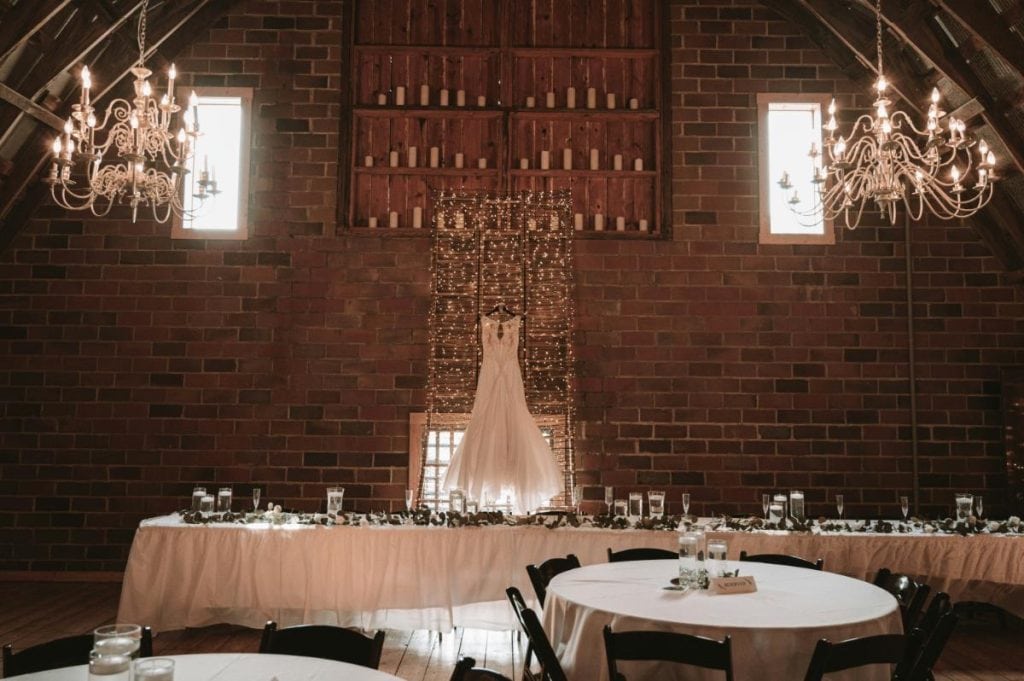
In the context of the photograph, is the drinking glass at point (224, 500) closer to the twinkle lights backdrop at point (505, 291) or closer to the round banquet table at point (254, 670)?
the twinkle lights backdrop at point (505, 291)

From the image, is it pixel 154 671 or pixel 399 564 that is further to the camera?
pixel 399 564

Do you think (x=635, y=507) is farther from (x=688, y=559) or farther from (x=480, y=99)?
Result: (x=480, y=99)

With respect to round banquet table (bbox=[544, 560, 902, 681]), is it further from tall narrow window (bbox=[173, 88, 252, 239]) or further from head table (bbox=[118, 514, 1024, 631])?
tall narrow window (bbox=[173, 88, 252, 239])

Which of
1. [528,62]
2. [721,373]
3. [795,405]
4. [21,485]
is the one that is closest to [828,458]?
[795,405]

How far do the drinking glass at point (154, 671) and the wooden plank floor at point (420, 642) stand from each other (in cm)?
295

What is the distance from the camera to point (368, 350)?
773 cm

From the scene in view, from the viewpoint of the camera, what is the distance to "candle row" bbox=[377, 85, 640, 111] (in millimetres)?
7891

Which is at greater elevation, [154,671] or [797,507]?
[154,671]

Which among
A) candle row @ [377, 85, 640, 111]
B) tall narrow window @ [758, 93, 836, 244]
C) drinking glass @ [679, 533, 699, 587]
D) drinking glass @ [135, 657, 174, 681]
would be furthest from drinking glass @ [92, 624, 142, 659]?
tall narrow window @ [758, 93, 836, 244]

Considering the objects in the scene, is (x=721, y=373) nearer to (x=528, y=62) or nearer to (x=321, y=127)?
(x=528, y=62)

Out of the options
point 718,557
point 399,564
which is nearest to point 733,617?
point 718,557

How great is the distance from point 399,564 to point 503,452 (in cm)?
126

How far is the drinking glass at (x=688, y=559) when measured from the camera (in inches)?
140

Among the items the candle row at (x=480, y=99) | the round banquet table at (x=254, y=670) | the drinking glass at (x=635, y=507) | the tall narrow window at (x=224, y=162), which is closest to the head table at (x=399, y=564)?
the drinking glass at (x=635, y=507)
